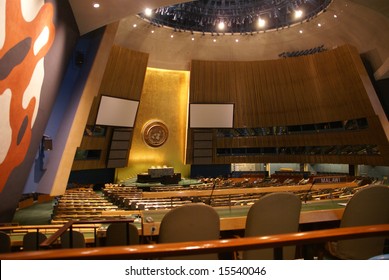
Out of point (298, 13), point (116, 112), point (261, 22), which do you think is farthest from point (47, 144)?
point (298, 13)

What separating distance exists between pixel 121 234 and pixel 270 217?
190 cm

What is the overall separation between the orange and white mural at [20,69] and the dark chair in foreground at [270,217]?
14.8ft

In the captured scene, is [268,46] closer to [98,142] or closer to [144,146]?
[144,146]

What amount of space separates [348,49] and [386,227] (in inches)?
608

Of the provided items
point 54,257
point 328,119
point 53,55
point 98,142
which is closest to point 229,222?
point 54,257

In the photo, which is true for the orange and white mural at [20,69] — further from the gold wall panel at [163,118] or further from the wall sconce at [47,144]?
the gold wall panel at [163,118]

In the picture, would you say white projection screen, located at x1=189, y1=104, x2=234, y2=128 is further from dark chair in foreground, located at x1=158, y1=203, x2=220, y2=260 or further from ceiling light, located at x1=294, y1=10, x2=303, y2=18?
dark chair in foreground, located at x1=158, y1=203, x2=220, y2=260

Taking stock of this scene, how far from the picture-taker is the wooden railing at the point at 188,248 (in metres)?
1.27

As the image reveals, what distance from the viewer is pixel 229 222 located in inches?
124

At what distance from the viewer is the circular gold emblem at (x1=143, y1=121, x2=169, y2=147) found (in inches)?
766

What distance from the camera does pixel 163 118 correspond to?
20.0 m

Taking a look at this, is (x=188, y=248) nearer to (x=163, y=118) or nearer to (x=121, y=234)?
(x=121, y=234)

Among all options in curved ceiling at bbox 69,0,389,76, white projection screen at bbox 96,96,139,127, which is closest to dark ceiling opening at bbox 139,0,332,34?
curved ceiling at bbox 69,0,389,76

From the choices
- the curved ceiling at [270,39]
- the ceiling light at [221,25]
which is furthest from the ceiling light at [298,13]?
the ceiling light at [221,25]
